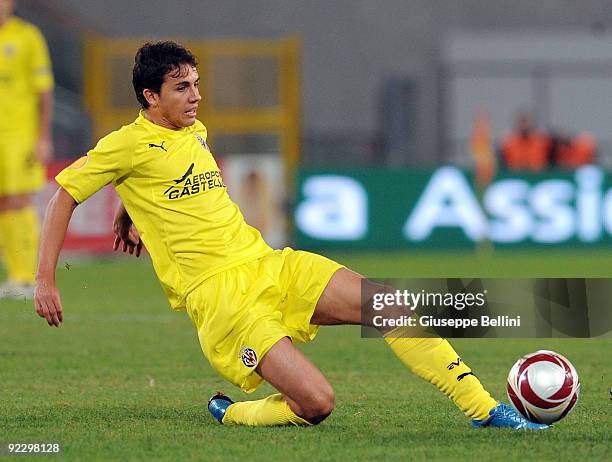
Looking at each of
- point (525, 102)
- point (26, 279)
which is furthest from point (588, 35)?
point (26, 279)

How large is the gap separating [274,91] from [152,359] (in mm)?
10459

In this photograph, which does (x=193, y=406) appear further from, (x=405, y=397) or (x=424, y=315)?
(x=424, y=315)

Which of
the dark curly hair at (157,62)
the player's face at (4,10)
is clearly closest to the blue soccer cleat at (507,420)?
the dark curly hair at (157,62)

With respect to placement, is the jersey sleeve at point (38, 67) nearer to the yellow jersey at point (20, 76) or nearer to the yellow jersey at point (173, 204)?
the yellow jersey at point (20, 76)

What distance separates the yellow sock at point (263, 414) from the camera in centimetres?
519

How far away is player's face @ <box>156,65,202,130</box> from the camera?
5.32 m

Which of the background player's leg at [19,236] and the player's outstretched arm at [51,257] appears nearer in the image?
the player's outstretched arm at [51,257]

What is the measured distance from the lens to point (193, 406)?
582 cm

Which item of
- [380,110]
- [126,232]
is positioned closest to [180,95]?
[126,232]

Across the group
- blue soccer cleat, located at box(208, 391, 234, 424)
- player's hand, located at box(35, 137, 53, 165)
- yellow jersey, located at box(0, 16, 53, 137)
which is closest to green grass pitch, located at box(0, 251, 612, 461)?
blue soccer cleat, located at box(208, 391, 234, 424)

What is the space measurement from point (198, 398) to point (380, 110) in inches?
629

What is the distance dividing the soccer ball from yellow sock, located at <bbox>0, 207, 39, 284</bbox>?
19.3 ft

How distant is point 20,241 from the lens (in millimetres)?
10336

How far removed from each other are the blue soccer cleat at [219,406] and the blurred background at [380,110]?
10664 mm
